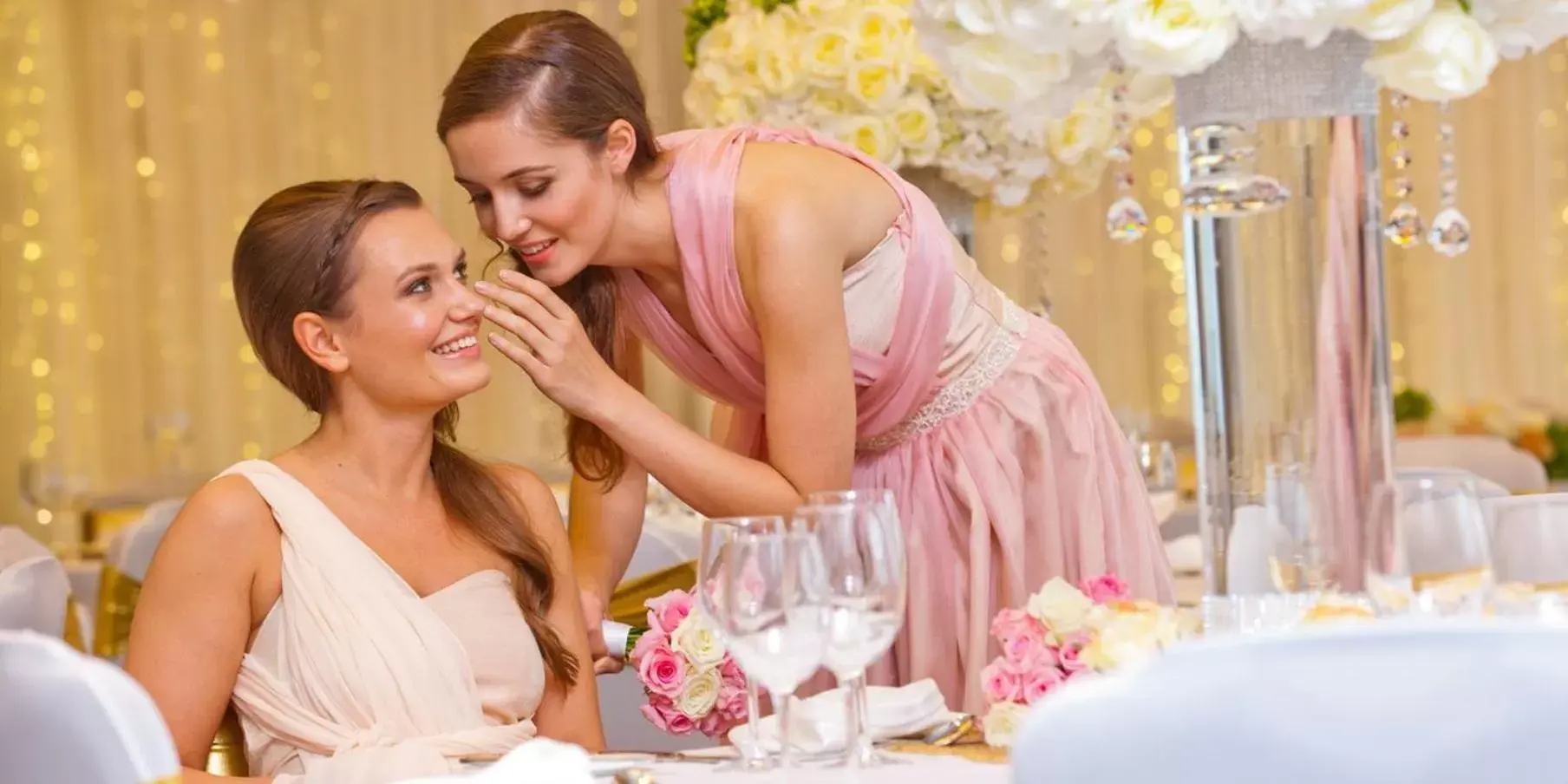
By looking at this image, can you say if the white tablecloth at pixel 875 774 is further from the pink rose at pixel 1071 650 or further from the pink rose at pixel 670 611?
the pink rose at pixel 670 611

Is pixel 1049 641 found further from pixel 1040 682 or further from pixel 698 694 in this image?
pixel 698 694

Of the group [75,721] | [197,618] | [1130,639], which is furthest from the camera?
[197,618]

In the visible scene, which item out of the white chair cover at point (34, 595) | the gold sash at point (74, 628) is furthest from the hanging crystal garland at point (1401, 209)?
the gold sash at point (74, 628)

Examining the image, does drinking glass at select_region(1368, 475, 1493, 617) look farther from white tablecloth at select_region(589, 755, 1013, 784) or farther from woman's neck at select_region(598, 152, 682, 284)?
woman's neck at select_region(598, 152, 682, 284)

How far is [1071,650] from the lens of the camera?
1.76 metres

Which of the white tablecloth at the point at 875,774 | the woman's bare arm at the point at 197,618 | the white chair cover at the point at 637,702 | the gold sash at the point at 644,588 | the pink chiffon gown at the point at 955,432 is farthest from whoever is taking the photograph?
the gold sash at the point at 644,588

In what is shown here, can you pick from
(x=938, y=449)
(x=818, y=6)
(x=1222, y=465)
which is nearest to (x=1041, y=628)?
(x=1222, y=465)

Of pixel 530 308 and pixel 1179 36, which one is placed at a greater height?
pixel 1179 36

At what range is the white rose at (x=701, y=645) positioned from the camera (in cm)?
196

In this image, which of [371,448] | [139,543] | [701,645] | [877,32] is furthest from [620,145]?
[139,543]

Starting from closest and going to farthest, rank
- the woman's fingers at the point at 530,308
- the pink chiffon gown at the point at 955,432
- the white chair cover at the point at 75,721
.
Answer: the white chair cover at the point at 75,721, the woman's fingers at the point at 530,308, the pink chiffon gown at the point at 955,432

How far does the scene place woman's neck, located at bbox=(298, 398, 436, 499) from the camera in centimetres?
243

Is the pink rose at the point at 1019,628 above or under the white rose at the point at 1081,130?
under

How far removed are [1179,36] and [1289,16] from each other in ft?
0.31
